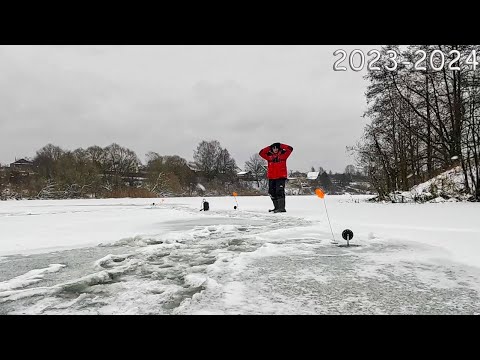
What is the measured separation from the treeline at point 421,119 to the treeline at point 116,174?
980 inches

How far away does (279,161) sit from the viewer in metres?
10.5

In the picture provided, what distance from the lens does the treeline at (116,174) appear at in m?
42.0

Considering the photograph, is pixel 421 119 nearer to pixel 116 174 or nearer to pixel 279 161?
pixel 279 161

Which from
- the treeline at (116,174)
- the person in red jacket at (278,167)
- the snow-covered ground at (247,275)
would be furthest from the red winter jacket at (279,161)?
the treeline at (116,174)

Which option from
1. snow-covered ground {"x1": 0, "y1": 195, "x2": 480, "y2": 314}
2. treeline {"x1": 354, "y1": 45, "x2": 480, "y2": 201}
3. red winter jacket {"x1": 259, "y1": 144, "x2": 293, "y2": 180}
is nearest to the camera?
snow-covered ground {"x1": 0, "y1": 195, "x2": 480, "y2": 314}

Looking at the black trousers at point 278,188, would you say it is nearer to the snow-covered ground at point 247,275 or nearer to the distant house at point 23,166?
the snow-covered ground at point 247,275

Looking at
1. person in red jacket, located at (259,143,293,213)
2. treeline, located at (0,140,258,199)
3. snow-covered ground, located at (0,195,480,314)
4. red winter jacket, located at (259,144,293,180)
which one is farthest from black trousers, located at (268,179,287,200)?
treeline, located at (0,140,258,199)

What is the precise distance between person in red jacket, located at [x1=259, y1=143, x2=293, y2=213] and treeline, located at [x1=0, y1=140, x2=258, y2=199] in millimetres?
25545

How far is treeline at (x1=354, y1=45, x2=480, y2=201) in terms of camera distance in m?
13.4

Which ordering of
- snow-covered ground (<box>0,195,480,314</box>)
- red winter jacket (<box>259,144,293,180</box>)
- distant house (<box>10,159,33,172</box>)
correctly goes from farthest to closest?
1. distant house (<box>10,159,33,172</box>)
2. red winter jacket (<box>259,144,293,180</box>)
3. snow-covered ground (<box>0,195,480,314</box>)

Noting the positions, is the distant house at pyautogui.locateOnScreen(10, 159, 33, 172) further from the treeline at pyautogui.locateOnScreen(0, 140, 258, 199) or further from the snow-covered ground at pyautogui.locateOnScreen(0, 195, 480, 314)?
the snow-covered ground at pyautogui.locateOnScreen(0, 195, 480, 314)

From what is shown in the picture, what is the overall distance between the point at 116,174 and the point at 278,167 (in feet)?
169
